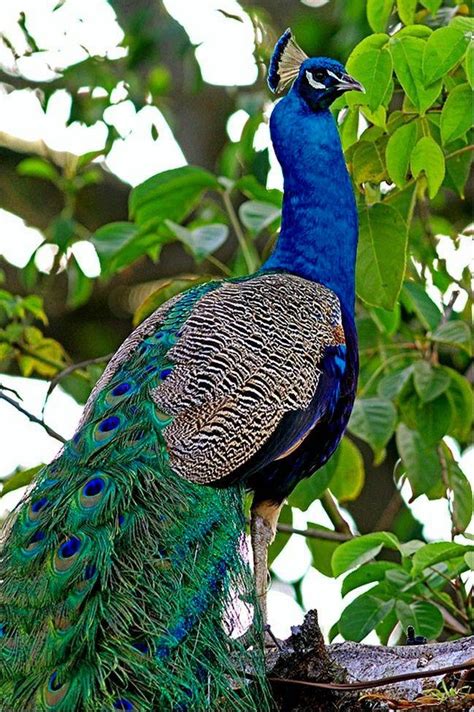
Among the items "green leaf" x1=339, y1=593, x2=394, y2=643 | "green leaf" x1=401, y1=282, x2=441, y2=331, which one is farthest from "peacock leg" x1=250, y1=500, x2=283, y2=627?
"green leaf" x1=401, y1=282, x2=441, y2=331

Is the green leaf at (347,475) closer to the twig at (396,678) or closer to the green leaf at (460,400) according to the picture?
the green leaf at (460,400)

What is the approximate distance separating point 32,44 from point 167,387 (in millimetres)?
2098

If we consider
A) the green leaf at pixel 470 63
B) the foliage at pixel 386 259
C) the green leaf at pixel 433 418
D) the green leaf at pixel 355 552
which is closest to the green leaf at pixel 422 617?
the foliage at pixel 386 259

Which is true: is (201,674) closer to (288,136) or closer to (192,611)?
(192,611)

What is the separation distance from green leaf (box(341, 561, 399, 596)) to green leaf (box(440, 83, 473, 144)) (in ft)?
3.16

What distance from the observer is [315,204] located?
364cm

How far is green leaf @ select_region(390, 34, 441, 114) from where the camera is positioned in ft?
9.23

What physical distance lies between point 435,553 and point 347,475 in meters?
0.92

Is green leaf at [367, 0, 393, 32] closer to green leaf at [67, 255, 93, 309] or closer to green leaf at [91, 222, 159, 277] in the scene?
green leaf at [91, 222, 159, 277]

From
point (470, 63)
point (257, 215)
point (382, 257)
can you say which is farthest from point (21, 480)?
point (470, 63)

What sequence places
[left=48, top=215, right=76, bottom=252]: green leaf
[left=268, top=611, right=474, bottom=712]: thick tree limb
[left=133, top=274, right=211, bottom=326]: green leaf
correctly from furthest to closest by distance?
1. [left=48, top=215, right=76, bottom=252]: green leaf
2. [left=133, top=274, right=211, bottom=326]: green leaf
3. [left=268, top=611, right=474, bottom=712]: thick tree limb

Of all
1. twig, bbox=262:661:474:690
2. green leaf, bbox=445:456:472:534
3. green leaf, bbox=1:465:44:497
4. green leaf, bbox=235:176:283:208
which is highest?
green leaf, bbox=235:176:283:208

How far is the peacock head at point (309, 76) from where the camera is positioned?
3.69 meters

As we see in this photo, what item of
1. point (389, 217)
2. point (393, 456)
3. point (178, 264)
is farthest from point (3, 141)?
point (389, 217)
